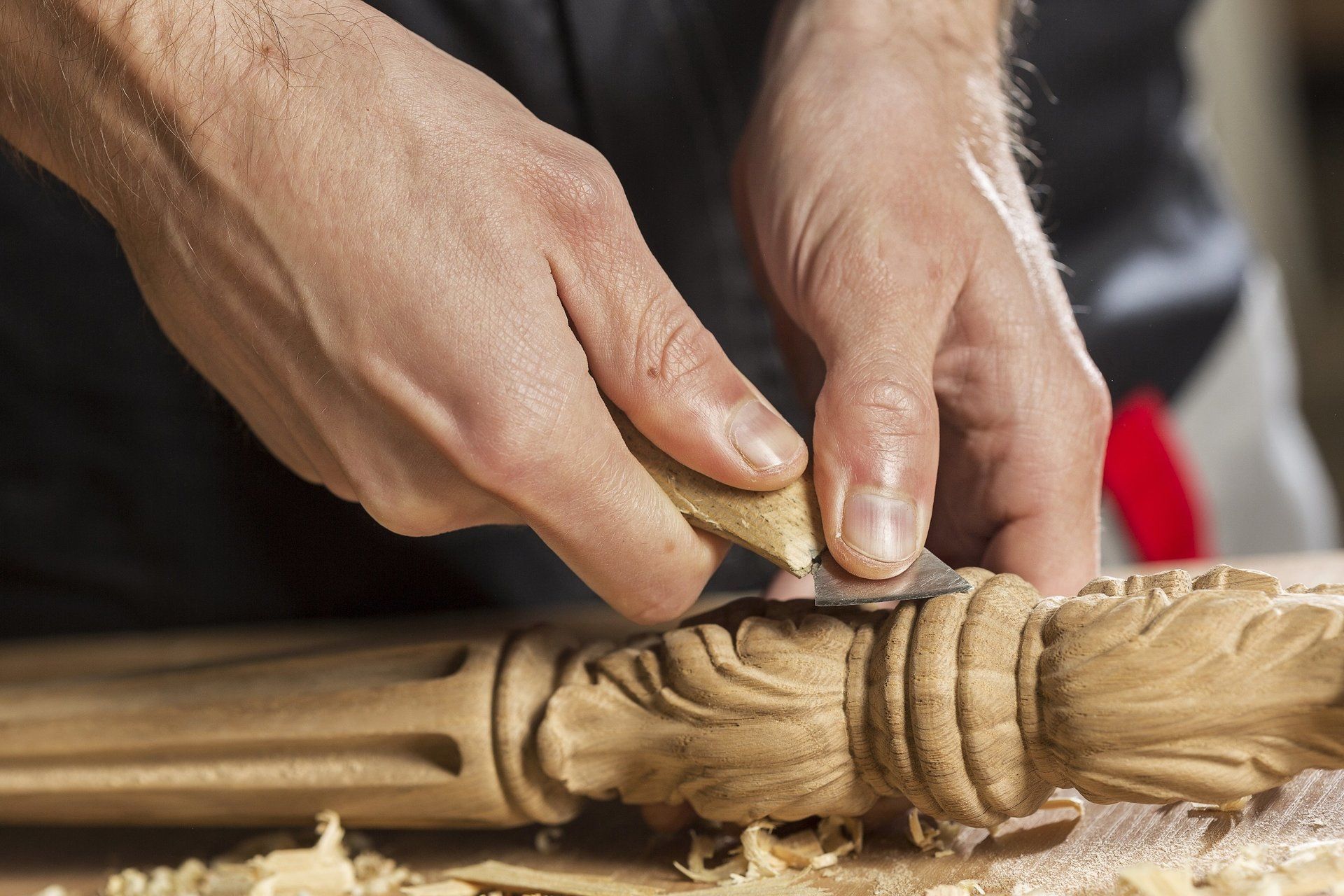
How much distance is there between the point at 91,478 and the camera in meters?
1.99

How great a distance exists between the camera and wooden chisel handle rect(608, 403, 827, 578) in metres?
1.09

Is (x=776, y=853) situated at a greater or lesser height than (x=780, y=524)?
lesser

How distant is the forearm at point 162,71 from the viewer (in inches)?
40.0

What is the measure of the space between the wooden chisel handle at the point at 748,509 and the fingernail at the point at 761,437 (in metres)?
0.05

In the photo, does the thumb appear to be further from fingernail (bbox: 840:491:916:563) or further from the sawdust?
the sawdust

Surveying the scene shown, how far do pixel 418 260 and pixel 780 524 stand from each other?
16.5 inches

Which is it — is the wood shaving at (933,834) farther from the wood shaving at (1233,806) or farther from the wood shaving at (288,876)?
the wood shaving at (288,876)

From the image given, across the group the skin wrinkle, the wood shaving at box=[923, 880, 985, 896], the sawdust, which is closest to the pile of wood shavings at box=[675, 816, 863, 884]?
the sawdust

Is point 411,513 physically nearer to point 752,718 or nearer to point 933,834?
point 752,718

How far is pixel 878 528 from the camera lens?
41.4 inches

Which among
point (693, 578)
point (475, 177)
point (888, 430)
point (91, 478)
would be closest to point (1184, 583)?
point (888, 430)

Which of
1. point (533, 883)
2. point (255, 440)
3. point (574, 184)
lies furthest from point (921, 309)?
point (255, 440)

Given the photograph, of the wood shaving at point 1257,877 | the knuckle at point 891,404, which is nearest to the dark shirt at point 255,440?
the knuckle at point 891,404

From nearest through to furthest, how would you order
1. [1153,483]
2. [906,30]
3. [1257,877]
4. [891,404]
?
1. [1257,877]
2. [891,404]
3. [906,30]
4. [1153,483]
